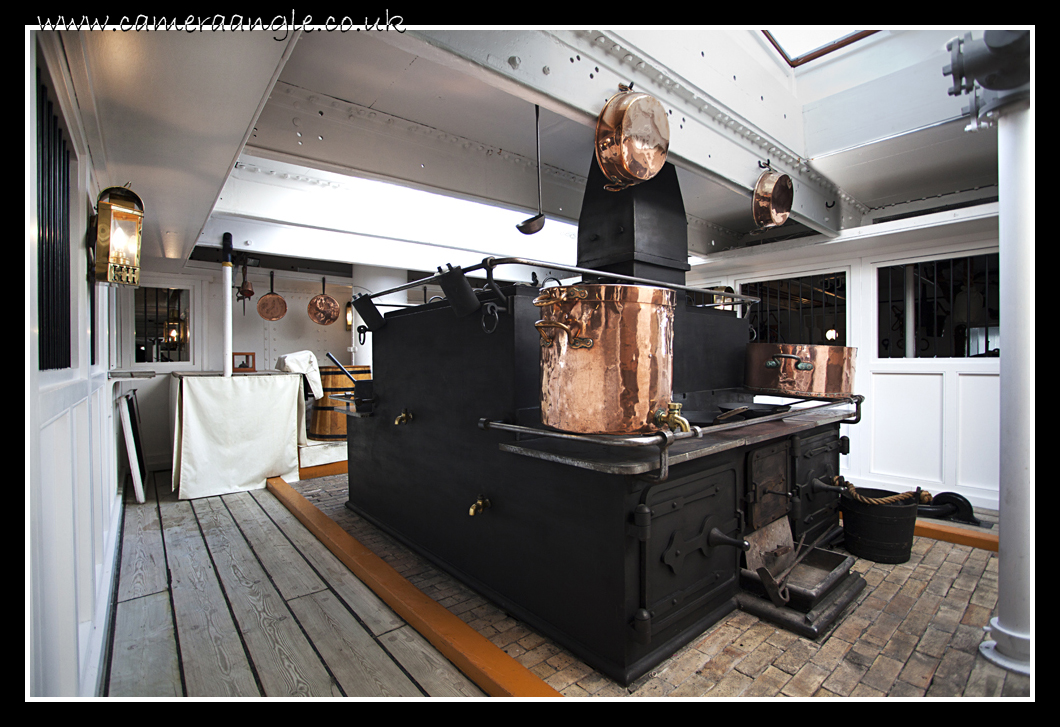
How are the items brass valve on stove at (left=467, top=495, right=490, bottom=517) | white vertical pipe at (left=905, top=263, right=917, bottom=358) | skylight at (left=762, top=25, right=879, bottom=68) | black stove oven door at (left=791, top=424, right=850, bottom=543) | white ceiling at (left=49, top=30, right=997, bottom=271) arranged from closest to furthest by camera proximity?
white ceiling at (left=49, top=30, right=997, bottom=271), brass valve on stove at (left=467, top=495, right=490, bottom=517), black stove oven door at (left=791, top=424, right=850, bottom=543), skylight at (left=762, top=25, right=879, bottom=68), white vertical pipe at (left=905, top=263, right=917, bottom=358)

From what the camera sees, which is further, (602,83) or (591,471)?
(602,83)

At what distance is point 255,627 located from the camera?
7.81 feet

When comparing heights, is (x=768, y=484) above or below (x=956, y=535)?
above

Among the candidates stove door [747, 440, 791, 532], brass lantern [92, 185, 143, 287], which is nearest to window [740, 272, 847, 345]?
stove door [747, 440, 791, 532]

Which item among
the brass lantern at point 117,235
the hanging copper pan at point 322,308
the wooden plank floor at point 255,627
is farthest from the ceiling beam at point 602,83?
the hanging copper pan at point 322,308

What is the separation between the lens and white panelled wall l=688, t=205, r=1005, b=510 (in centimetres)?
430

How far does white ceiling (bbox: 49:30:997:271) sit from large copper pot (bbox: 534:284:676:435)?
1033 mm

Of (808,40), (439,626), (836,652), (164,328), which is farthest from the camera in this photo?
(164,328)

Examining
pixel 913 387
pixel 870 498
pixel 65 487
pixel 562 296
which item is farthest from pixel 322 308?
pixel 913 387

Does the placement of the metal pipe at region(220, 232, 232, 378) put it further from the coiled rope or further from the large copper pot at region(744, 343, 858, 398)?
the coiled rope

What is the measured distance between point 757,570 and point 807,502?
899 millimetres

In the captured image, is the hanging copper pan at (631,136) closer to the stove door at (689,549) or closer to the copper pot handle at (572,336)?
the copper pot handle at (572,336)

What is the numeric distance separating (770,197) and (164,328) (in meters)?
8.01

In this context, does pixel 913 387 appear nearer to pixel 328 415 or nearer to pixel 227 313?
pixel 328 415
